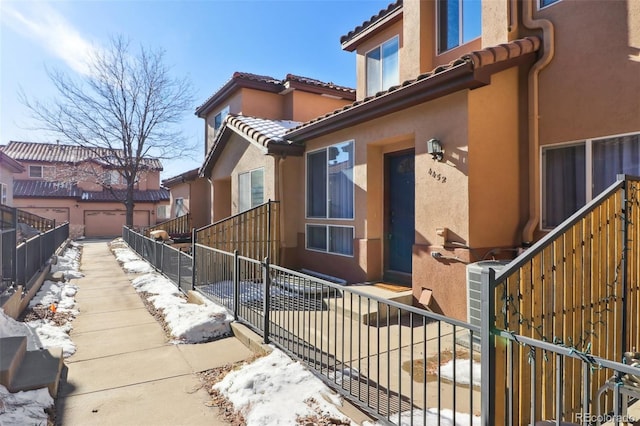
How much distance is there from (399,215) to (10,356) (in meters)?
6.00

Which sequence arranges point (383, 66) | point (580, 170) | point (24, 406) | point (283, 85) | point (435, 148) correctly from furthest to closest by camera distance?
1. point (283, 85)
2. point (383, 66)
3. point (435, 148)
4. point (580, 170)
5. point (24, 406)

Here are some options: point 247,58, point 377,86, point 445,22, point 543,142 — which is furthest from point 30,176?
point 543,142

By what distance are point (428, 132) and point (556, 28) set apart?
2.41m

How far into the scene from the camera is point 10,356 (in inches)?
141

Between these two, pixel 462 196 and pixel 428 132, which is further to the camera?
pixel 428 132

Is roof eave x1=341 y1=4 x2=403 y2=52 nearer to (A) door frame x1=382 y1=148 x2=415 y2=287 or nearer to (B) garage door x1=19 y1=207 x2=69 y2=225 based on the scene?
(A) door frame x1=382 y1=148 x2=415 y2=287

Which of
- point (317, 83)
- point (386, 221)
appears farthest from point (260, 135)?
point (317, 83)

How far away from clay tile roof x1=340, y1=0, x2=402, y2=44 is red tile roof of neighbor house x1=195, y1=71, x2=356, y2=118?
3110 mm

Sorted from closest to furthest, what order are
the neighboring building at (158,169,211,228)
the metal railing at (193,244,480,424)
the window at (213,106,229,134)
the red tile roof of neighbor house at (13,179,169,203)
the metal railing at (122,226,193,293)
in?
the metal railing at (193,244,480,424), the metal railing at (122,226,193,293), the window at (213,106,229,134), the neighboring building at (158,169,211,228), the red tile roof of neighbor house at (13,179,169,203)

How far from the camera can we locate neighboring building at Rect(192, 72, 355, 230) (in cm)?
888

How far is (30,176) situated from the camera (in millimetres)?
29844

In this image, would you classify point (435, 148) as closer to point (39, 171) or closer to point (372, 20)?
point (372, 20)

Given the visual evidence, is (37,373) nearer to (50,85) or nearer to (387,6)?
(387,6)

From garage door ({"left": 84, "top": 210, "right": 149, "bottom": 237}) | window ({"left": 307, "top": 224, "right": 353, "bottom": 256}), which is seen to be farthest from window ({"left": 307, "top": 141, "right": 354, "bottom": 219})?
garage door ({"left": 84, "top": 210, "right": 149, "bottom": 237})
